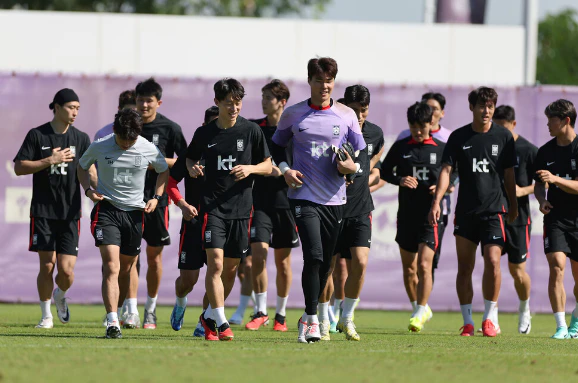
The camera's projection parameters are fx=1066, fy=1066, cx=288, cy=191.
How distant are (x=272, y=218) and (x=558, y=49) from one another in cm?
4580

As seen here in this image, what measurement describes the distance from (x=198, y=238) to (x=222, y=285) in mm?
1384

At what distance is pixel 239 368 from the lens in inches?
282

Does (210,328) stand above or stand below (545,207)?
below

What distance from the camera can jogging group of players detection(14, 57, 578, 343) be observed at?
30.9ft

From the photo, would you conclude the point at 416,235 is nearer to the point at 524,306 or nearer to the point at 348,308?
the point at 524,306

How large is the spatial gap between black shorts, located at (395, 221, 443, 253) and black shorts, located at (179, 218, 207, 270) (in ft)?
8.86

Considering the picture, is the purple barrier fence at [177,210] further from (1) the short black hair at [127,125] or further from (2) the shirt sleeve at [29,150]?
(1) the short black hair at [127,125]

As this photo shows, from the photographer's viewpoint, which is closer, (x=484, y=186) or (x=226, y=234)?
(x=226, y=234)

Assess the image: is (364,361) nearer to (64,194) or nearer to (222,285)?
(222,285)

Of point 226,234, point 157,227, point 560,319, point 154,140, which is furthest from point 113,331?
point 560,319

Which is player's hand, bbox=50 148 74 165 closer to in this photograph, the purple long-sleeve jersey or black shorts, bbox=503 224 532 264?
the purple long-sleeve jersey

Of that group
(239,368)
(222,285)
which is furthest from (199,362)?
(222,285)

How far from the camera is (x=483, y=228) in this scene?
11.3m

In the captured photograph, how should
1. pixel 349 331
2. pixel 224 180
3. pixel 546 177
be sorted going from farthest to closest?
1. pixel 546 177
2. pixel 349 331
3. pixel 224 180
